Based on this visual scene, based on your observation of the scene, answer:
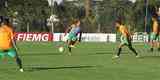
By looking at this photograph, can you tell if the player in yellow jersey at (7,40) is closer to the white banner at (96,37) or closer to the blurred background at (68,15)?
the white banner at (96,37)

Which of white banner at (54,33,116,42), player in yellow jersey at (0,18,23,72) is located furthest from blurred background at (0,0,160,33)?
player in yellow jersey at (0,18,23,72)

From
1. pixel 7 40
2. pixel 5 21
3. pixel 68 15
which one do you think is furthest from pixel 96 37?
pixel 5 21

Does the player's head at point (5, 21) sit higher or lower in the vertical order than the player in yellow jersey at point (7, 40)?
higher

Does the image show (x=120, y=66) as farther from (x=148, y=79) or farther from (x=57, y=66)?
(x=148, y=79)

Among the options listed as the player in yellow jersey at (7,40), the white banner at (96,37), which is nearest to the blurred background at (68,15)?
the white banner at (96,37)

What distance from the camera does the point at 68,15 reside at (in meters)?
100

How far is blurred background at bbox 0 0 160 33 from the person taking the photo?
79438mm

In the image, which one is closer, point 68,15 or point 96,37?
point 96,37

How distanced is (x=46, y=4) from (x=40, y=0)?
5.98 feet

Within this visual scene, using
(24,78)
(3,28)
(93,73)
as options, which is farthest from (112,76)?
(3,28)

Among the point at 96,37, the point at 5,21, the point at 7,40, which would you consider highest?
the point at 5,21

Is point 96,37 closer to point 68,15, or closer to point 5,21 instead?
point 68,15

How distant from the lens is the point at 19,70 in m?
19.6

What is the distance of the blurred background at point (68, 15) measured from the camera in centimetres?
7944
